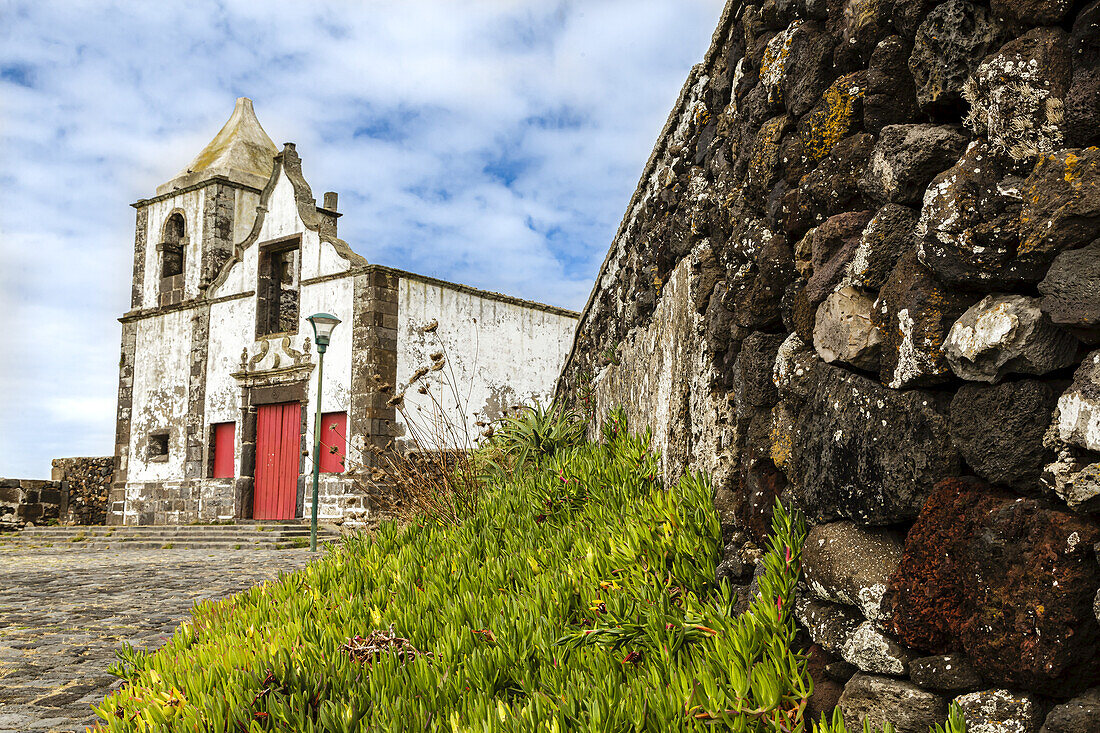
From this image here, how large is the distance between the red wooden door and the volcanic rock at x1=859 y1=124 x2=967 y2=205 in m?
14.6

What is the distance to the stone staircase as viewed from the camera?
13539 mm

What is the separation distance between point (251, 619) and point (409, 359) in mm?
10528

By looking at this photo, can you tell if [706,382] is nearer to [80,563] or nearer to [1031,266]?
[1031,266]

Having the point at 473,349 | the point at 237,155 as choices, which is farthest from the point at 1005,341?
the point at 237,155

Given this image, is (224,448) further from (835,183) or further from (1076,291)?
(1076,291)

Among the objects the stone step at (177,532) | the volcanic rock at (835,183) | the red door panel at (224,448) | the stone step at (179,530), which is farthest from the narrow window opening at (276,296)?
the volcanic rock at (835,183)

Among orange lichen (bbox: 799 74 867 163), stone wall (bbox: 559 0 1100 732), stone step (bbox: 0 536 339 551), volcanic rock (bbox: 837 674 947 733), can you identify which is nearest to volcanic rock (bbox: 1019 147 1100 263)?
stone wall (bbox: 559 0 1100 732)

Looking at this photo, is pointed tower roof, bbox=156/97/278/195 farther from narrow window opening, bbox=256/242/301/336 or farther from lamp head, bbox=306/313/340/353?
lamp head, bbox=306/313/340/353

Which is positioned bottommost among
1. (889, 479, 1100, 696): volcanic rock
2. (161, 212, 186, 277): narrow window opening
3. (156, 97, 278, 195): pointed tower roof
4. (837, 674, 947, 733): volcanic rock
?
(837, 674, 947, 733): volcanic rock

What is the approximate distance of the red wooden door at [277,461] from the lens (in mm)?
15805

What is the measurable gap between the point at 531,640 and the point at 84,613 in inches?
198

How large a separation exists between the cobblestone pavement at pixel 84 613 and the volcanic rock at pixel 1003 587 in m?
3.78

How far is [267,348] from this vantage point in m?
16.5

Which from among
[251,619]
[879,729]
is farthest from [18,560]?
[879,729]
